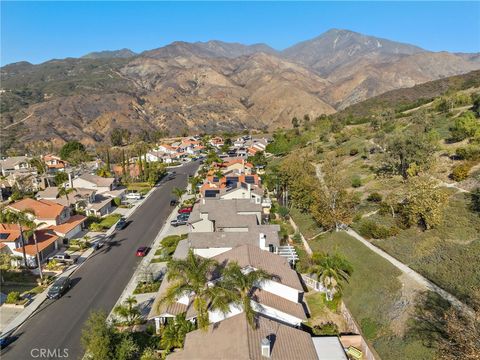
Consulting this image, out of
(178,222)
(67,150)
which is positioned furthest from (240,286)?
(67,150)

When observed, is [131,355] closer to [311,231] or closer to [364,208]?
[311,231]

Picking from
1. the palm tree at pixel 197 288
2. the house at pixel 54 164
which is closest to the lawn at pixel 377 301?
the palm tree at pixel 197 288

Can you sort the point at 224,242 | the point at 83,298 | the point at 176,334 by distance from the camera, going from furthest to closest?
the point at 224,242 < the point at 83,298 < the point at 176,334

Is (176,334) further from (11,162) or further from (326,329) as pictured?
(11,162)

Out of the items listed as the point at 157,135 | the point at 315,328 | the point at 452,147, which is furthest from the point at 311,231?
the point at 157,135

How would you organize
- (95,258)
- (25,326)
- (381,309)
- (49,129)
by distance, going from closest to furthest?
(381,309), (25,326), (95,258), (49,129)

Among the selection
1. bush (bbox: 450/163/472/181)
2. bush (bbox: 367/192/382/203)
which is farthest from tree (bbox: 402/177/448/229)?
bush (bbox: 367/192/382/203)

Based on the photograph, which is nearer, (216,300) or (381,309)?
(216,300)
